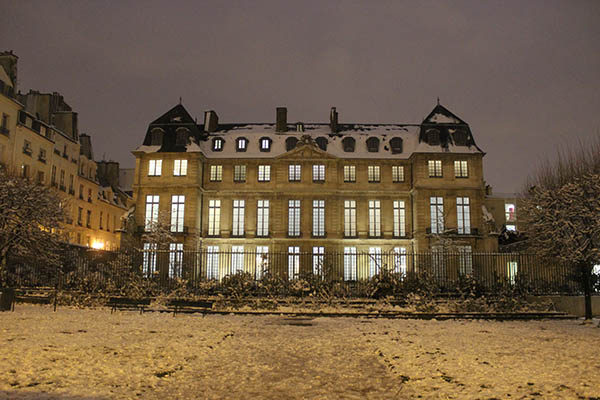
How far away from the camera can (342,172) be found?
128 feet

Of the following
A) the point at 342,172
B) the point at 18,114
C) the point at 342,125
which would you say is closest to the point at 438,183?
the point at 342,172

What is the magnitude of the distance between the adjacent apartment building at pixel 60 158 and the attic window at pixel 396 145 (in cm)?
2186

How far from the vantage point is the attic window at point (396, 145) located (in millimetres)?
39412

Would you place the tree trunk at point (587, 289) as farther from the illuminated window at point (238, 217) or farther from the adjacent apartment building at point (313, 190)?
the illuminated window at point (238, 217)

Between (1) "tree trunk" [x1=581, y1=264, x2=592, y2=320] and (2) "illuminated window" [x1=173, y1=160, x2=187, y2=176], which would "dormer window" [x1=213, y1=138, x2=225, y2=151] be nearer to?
(2) "illuminated window" [x1=173, y1=160, x2=187, y2=176]

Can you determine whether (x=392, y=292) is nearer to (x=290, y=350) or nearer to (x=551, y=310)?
(x=551, y=310)

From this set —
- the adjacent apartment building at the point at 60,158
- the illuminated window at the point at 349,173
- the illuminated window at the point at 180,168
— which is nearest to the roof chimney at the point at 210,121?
the illuminated window at the point at 180,168

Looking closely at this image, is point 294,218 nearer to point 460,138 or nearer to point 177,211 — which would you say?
point 177,211

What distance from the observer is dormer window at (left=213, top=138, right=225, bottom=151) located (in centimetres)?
3994

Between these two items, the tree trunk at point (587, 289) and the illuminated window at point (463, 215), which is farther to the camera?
the illuminated window at point (463, 215)

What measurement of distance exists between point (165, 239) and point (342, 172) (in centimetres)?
1398

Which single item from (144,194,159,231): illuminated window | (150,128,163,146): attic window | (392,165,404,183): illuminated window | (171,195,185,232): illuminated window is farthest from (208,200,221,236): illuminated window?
(392,165,404,183): illuminated window

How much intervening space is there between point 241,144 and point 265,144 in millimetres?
1911

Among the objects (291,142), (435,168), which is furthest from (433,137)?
(291,142)
